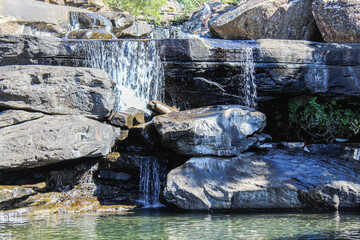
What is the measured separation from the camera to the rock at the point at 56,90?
6.81m

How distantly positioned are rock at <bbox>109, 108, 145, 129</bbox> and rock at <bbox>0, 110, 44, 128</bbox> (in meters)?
1.52

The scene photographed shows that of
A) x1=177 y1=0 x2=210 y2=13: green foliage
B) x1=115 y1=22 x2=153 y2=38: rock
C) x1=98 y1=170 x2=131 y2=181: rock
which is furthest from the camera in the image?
x1=177 y1=0 x2=210 y2=13: green foliage

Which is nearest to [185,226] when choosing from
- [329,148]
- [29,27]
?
[329,148]

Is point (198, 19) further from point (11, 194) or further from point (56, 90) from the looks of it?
point (11, 194)

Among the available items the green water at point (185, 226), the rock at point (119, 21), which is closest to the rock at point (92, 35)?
the rock at point (119, 21)

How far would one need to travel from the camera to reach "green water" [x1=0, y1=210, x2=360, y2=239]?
4.21 meters

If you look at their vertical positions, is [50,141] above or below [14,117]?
below

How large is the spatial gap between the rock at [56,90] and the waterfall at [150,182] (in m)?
1.31

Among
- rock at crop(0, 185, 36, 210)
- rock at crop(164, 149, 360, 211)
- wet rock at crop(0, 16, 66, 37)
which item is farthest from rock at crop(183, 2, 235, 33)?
rock at crop(0, 185, 36, 210)

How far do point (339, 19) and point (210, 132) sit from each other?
516cm

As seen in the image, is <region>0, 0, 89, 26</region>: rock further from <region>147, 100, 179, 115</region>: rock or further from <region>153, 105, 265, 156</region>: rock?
<region>153, 105, 265, 156</region>: rock

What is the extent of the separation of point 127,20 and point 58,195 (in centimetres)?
898

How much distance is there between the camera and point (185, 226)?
4.77m

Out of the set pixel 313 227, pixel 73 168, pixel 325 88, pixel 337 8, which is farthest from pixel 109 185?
pixel 337 8
